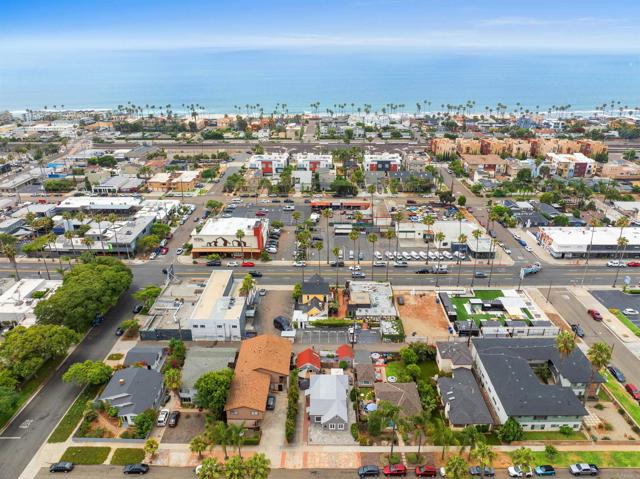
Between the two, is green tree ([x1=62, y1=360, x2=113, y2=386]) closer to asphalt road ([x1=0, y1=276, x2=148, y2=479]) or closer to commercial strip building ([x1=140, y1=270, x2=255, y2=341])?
asphalt road ([x1=0, y1=276, x2=148, y2=479])

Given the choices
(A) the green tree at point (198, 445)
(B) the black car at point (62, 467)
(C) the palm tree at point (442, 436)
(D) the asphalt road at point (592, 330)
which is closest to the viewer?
(C) the palm tree at point (442, 436)

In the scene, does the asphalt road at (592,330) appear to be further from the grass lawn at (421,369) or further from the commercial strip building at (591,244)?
the grass lawn at (421,369)

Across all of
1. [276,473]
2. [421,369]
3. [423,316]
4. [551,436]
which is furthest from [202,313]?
[551,436]

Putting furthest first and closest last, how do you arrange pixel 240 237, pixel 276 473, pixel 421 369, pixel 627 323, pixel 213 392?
1. pixel 240 237
2. pixel 627 323
3. pixel 421 369
4. pixel 213 392
5. pixel 276 473

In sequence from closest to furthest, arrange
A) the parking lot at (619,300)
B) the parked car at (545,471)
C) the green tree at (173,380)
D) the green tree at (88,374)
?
1. the parked car at (545,471)
2. the green tree at (173,380)
3. the green tree at (88,374)
4. the parking lot at (619,300)

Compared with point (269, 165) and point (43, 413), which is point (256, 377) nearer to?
point (43, 413)

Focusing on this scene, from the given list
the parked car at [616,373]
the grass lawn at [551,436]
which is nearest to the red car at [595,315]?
the parked car at [616,373]
